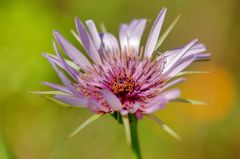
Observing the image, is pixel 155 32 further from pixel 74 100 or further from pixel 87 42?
pixel 74 100

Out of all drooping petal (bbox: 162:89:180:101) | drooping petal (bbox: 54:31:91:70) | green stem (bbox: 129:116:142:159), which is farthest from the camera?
drooping petal (bbox: 54:31:91:70)

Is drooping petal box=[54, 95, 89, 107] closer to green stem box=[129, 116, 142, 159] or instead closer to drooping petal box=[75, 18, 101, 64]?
green stem box=[129, 116, 142, 159]

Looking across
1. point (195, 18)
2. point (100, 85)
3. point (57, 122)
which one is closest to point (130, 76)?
point (100, 85)

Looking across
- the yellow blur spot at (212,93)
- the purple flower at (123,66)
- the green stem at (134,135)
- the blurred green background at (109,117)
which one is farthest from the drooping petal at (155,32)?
the yellow blur spot at (212,93)

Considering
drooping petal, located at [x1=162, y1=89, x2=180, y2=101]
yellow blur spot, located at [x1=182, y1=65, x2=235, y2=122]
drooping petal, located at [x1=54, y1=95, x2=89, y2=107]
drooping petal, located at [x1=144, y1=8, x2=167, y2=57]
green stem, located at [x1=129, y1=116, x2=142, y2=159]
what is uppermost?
drooping petal, located at [x1=144, y1=8, x2=167, y2=57]

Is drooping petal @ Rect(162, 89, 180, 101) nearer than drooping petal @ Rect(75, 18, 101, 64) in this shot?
Yes

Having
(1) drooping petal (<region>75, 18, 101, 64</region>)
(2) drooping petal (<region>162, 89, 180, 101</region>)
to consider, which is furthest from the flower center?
(2) drooping petal (<region>162, 89, 180, 101</region>)

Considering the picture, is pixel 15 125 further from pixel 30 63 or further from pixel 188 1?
pixel 188 1
